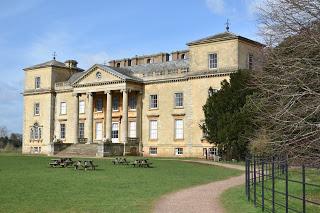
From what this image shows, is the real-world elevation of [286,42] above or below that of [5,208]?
above

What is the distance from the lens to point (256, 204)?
15.5m

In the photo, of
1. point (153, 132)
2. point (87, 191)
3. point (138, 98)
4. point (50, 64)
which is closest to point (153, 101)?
point (138, 98)

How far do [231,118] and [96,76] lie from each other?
71.0ft

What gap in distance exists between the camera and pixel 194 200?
16688 mm

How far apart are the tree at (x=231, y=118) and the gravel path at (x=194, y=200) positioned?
1895 centimetres

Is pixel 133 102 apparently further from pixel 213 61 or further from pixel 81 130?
pixel 213 61

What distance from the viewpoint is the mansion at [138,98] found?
4978 cm

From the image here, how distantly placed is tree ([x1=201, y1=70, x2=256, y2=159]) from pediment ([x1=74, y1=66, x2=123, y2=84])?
580 inches

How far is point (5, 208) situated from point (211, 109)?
3143 cm

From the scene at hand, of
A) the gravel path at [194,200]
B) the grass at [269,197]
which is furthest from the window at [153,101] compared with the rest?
the grass at [269,197]

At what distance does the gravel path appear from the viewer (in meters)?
14.6

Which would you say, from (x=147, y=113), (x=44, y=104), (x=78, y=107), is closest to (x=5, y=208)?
(x=147, y=113)

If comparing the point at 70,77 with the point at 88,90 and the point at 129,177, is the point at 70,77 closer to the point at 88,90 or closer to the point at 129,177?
the point at 88,90

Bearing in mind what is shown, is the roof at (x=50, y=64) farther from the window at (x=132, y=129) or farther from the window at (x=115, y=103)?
the window at (x=132, y=129)
